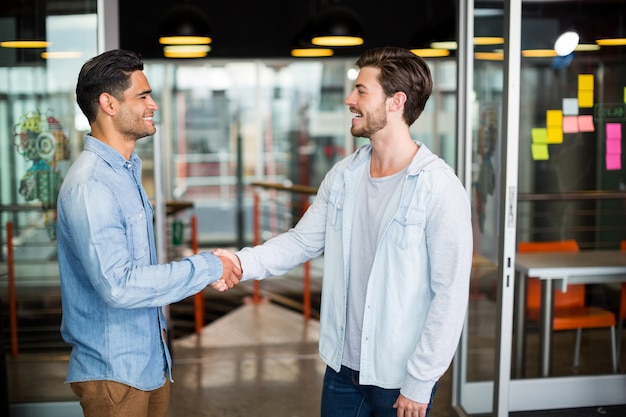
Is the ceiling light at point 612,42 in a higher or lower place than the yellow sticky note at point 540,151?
higher

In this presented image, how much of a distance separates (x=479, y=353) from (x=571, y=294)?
896mm

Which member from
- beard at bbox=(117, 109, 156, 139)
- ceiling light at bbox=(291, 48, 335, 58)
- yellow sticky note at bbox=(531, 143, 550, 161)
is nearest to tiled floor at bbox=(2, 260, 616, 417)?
yellow sticky note at bbox=(531, 143, 550, 161)

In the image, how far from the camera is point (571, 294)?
414 centimetres

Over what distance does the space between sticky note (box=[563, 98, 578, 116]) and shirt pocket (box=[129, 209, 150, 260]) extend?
8.05ft

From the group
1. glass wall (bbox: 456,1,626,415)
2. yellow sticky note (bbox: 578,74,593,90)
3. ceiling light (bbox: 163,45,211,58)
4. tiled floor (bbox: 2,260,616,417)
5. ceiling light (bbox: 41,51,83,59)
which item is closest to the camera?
glass wall (bbox: 456,1,626,415)

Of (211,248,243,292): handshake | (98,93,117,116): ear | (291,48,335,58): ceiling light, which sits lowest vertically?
(211,248,243,292): handshake

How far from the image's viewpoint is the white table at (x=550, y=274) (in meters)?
3.77

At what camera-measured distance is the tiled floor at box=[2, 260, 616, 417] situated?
361cm

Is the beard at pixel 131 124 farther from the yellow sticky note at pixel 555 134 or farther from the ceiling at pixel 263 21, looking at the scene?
A: the ceiling at pixel 263 21

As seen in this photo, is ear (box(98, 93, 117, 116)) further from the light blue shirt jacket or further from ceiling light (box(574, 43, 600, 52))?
ceiling light (box(574, 43, 600, 52))

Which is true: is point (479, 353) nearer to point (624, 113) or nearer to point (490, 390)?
point (490, 390)

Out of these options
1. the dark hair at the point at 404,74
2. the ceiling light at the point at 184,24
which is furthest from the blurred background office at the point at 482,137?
the dark hair at the point at 404,74

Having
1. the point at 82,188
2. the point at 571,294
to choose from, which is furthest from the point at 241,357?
the point at 82,188

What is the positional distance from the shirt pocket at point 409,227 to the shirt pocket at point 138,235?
2.32 feet
